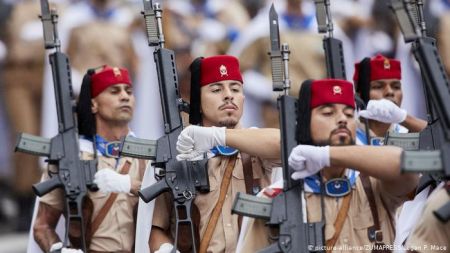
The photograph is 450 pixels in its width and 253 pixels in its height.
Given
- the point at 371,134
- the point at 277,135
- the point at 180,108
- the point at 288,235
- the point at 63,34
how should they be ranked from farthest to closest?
the point at 63,34 → the point at 371,134 → the point at 180,108 → the point at 277,135 → the point at 288,235

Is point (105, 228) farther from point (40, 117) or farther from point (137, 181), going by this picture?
point (40, 117)

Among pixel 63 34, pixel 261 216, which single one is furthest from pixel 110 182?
pixel 63 34

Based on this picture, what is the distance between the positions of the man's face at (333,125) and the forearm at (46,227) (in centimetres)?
301

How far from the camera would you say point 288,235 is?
10805 mm

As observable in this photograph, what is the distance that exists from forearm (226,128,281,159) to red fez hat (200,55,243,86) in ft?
2.36

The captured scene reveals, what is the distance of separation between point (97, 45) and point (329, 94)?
748 centimetres

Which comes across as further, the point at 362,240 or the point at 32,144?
the point at 32,144

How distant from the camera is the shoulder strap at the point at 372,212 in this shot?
1086 centimetres

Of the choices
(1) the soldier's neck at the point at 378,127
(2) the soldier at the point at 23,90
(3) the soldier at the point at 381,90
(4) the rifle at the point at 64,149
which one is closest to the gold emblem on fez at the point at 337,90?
(3) the soldier at the point at 381,90

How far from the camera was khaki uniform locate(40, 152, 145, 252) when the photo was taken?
13.1 meters

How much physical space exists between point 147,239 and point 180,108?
0.91m

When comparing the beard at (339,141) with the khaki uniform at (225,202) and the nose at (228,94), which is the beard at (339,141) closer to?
the khaki uniform at (225,202)

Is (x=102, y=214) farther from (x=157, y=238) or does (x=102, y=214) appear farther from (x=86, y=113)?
(x=157, y=238)

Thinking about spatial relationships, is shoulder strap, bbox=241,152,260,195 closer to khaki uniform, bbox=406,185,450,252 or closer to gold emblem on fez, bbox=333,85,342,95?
gold emblem on fez, bbox=333,85,342,95
